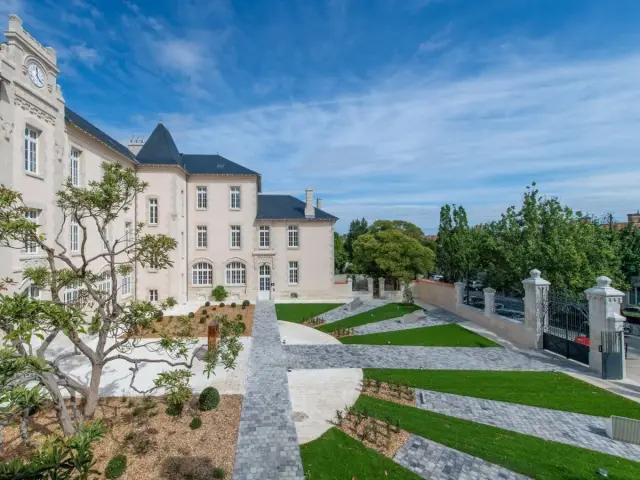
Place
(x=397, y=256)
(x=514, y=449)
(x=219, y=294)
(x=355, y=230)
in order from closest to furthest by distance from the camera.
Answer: (x=514, y=449), (x=219, y=294), (x=397, y=256), (x=355, y=230)

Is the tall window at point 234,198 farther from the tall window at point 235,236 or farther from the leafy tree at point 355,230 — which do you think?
the leafy tree at point 355,230

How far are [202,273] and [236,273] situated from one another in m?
2.79

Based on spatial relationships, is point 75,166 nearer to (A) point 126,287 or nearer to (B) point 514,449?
(A) point 126,287

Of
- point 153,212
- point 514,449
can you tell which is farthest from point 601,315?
point 153,212

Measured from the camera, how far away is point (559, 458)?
775cm

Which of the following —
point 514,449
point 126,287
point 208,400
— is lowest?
point 514,449

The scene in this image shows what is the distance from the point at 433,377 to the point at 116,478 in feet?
32.7

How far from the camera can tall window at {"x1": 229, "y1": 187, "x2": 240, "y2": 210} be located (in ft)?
99.3

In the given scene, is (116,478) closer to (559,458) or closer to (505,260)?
(559,458)

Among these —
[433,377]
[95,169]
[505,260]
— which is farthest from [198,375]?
[505,260]

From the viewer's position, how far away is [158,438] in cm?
825

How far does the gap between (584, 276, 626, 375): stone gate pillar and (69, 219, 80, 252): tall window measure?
2301 centimetres

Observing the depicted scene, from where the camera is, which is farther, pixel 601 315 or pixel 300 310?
pixel 300 310

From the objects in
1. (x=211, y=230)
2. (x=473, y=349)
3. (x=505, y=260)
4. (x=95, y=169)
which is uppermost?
(x=95, y=169)
